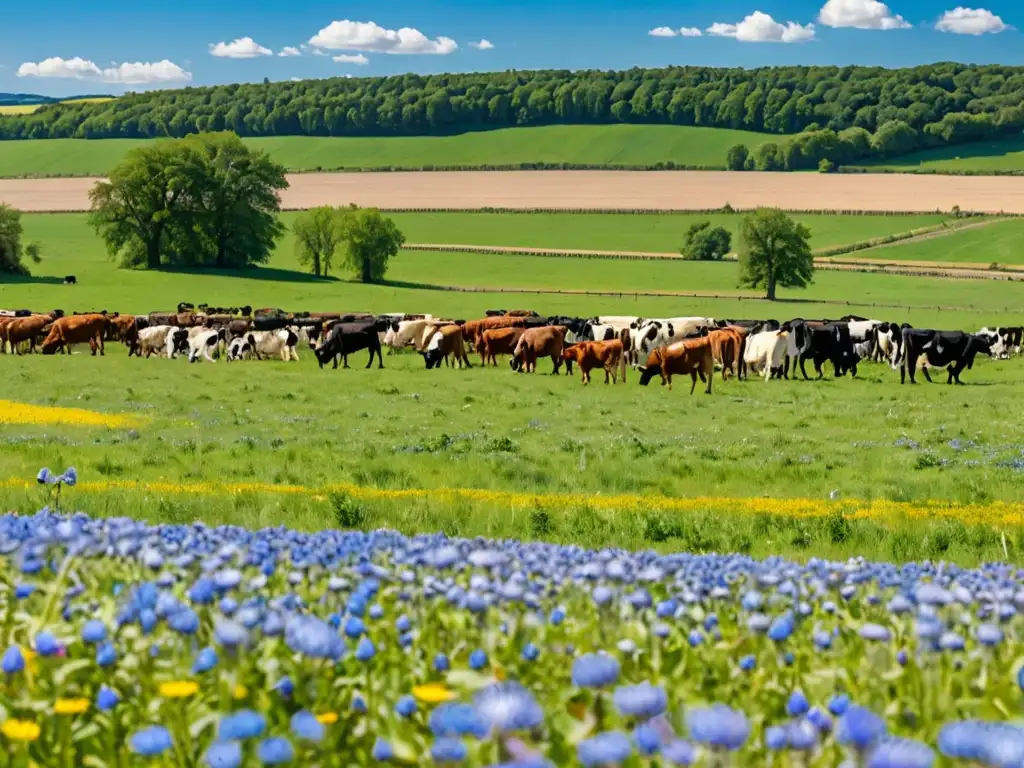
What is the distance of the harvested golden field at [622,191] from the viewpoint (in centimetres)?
15125

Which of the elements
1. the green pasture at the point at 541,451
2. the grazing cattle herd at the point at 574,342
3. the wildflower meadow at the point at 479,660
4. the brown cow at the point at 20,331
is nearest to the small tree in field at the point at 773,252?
the grazing cattle herd at the point at 574,342

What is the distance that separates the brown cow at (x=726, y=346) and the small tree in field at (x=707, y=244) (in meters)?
86.4

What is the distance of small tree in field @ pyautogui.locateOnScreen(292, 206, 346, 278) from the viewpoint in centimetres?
11019

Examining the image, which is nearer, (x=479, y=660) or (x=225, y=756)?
(x=225, y=756)

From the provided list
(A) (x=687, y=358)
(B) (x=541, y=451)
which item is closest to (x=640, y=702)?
(B) (x=541, y=451)

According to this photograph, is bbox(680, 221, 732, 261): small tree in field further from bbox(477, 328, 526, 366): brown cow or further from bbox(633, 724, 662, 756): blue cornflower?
bbox(633, 724, 662, 756): blue cornflower

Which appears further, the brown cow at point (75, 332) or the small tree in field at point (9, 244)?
the small tree in field at point (9, 244)

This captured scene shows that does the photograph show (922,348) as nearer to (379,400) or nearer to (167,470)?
(379,400)

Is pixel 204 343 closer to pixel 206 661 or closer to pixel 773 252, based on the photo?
pixel 206 661

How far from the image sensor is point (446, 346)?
150ft

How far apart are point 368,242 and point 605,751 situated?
10707cm

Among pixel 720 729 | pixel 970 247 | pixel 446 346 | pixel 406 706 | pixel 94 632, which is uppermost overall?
pixel 970 247

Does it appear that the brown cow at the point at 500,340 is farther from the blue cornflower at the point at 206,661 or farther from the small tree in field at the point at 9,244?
the small tree in field at the point at 9,244

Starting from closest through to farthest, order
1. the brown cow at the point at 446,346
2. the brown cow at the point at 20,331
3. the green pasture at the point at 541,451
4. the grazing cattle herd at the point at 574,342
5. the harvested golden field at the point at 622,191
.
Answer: the green pasture at the point at 541,451 → the grazing cattle herd at the point at 574,342 → the brown cow at the point at 446,346 → the brown cow at the point at 20,331 → the harvested golden field at the point at 622,191
